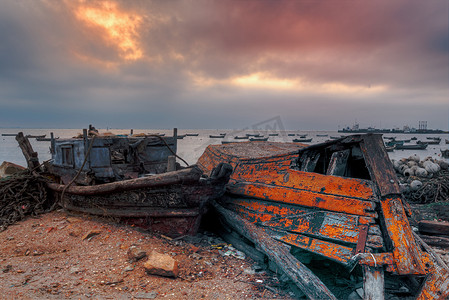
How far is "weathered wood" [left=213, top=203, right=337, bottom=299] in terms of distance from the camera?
127 inches

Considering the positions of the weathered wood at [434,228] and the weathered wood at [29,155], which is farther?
the weathered wood at [29,155]

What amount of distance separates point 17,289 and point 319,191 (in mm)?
4300

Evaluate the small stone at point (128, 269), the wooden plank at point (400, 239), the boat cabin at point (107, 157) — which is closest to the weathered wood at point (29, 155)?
the boat cabin at point (107, 157)

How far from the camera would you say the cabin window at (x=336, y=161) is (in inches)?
179

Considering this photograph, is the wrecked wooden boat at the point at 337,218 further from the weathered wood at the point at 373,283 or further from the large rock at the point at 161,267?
the large rock at the point at 161,267

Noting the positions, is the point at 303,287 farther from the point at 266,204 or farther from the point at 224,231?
the point at 224,231

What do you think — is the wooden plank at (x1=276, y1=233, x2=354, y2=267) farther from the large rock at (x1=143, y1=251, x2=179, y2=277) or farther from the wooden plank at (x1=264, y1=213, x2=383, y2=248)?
the large rock at (x1=143, y1=251, x2=179, y2=277)

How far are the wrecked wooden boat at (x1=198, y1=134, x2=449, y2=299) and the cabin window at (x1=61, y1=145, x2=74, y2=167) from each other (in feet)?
13.4

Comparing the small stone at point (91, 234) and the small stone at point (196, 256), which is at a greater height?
the small stone at point (91, 234)

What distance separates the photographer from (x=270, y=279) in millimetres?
4008

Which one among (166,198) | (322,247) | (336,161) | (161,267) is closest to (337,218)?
(322,247)

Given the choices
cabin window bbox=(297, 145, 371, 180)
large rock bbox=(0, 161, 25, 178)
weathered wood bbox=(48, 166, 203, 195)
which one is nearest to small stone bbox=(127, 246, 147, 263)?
weathered wood bbox=(48, 166, 203, 195)

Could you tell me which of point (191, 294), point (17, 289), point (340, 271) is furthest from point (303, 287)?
point (17, 289)

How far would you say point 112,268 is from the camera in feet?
13.2
